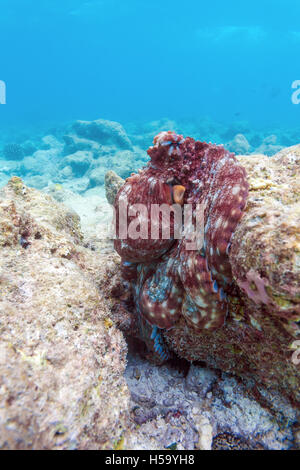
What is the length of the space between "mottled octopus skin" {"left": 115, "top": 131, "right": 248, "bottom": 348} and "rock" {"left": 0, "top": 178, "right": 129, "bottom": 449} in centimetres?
48

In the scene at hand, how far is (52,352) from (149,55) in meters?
147

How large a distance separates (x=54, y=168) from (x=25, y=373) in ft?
60.0

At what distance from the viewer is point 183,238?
1.87m

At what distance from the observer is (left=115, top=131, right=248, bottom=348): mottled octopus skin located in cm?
158

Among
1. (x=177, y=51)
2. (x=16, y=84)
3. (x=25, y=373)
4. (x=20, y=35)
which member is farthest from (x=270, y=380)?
(x=177, y=51)

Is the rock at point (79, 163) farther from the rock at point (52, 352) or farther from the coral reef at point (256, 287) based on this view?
the coral reef at point (256, 287)

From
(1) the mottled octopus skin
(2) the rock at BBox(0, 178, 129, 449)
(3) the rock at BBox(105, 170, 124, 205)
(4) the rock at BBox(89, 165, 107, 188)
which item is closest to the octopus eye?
(1) the mottled octopus skin

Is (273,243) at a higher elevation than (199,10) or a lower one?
lower

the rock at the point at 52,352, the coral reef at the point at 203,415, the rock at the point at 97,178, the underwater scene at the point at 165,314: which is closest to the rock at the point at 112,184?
the underwater scene at the point at 165,314

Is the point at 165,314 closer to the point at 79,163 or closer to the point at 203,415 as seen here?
the point at 203,415

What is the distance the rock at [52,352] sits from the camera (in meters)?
1.15

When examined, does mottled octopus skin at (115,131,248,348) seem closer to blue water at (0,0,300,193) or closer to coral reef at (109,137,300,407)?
coral reef at (109,137,300,407)
